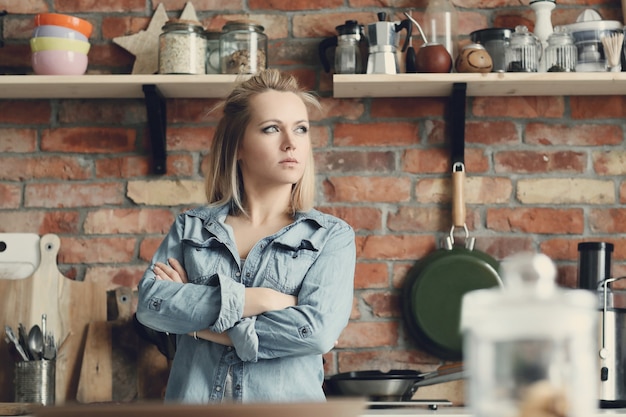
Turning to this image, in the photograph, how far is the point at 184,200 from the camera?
2.43 m

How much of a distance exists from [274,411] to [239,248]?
1.14 meters

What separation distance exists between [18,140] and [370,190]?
39.0 inches

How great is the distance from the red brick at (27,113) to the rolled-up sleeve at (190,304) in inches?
34.6

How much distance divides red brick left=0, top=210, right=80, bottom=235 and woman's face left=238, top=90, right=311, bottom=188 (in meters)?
0.69

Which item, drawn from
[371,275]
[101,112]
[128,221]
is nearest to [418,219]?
[371,275]

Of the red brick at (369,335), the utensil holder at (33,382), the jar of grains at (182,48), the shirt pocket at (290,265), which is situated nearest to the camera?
the shirt pocket at (290,265)

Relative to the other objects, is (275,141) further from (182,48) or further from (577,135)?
(577,135)

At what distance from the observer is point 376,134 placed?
2.43 metres

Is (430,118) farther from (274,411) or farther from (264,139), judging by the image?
(274,411)

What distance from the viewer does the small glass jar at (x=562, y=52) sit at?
7.36ft

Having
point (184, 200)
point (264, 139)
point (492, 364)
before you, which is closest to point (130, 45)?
point (184, 200)

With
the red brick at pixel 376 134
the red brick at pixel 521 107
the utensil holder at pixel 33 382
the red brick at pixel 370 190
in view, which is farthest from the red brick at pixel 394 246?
the utensil holder at pixel 33 382

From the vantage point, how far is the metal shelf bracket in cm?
234

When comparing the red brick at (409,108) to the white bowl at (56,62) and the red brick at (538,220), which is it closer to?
the red brick at (538,220)
